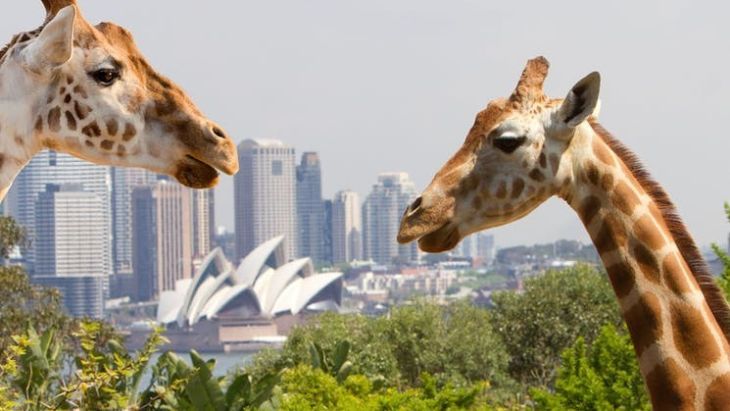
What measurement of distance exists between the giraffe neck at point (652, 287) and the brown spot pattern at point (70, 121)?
1.92 m

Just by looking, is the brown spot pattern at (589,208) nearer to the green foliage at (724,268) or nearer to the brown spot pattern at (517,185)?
the brown spot pattern at (517,185)

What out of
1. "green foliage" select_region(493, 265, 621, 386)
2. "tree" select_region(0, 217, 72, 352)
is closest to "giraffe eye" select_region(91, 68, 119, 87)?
"tree" select_region(0, 217, 72, 352)

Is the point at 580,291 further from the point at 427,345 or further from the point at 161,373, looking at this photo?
the point at 161,373

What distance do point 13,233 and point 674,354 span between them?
1481 inches

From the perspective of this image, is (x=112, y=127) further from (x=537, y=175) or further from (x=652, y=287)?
(x=652, y=287)

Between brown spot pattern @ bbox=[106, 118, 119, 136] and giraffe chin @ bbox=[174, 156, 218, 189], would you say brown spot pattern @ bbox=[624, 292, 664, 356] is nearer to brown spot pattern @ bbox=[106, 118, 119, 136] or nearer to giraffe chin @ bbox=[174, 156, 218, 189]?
giraffe chin @ bbox=[174, 156, 218, 189]

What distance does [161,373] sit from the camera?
1416 cm

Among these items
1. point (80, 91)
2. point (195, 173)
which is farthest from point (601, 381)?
point (80, 91)

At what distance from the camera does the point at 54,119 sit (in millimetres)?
5191

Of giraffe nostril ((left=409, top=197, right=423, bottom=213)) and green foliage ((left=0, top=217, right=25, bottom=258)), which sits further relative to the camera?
green foliage ((left=0, top=217, right=25, bottom=258))

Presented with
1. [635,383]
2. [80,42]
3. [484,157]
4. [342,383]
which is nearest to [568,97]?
[484,157]

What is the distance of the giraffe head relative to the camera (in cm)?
614

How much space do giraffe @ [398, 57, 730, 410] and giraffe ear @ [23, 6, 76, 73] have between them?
142 cm

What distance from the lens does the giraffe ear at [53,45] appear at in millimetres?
5020
